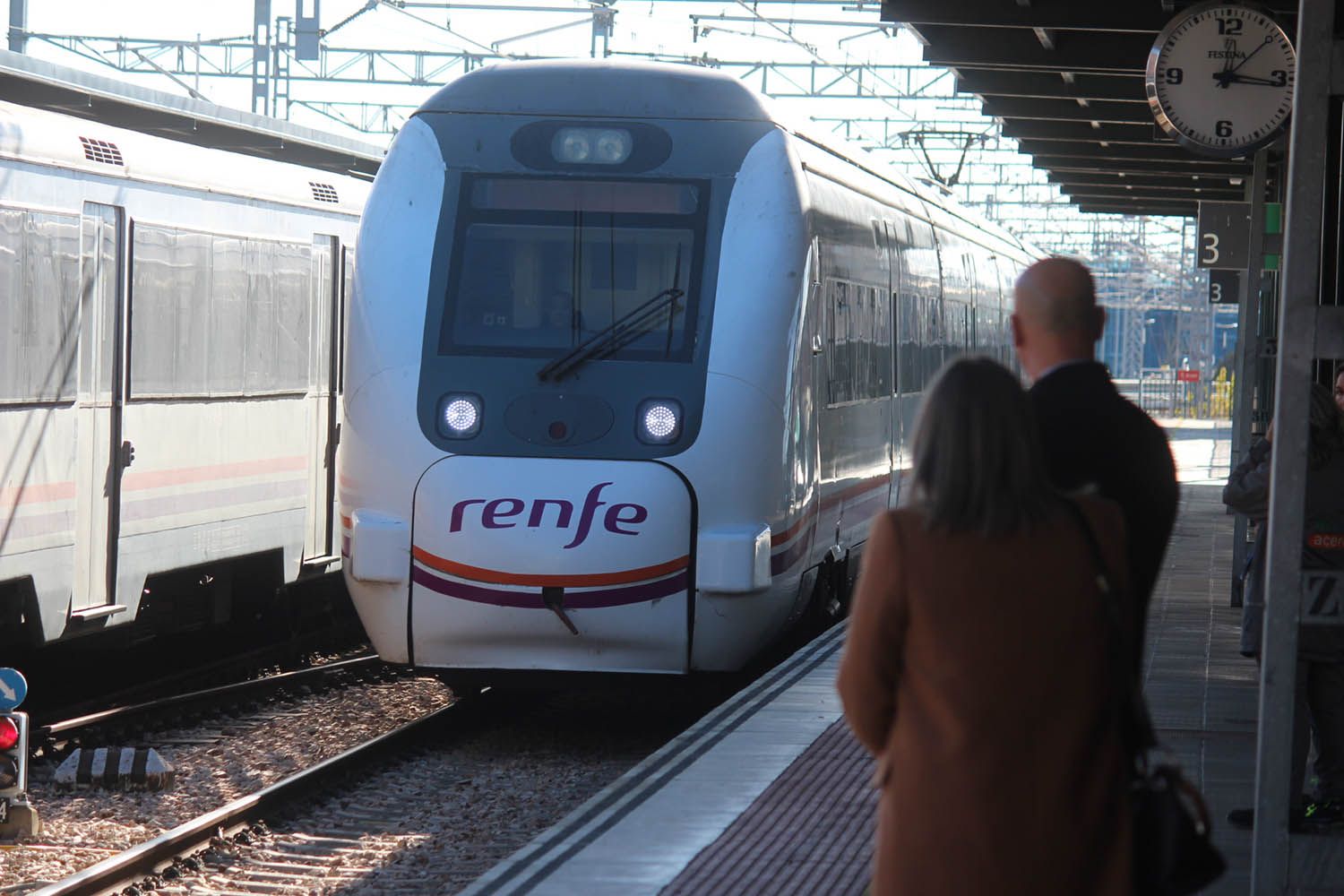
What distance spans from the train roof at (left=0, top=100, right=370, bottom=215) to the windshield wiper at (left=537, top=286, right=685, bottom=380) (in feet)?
8.91

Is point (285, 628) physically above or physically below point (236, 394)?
below

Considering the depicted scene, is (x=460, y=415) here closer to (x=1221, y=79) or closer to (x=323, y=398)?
(x=1221, y=79)

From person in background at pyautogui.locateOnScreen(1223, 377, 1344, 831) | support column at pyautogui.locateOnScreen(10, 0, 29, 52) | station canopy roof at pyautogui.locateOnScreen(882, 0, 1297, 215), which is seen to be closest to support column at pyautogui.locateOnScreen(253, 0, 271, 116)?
support column at pyautogui.locateOnScreen(10, 0, 29, 52)

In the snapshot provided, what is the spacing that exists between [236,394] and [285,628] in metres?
2.71

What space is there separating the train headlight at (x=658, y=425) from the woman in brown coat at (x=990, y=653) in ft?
19.3

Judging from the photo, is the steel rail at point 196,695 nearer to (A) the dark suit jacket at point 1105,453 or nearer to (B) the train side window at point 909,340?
(B) the train side window at point 909,340

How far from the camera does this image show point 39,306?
9.89m

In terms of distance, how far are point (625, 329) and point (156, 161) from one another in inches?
129

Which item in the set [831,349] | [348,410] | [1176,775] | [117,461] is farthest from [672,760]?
[1176,775]

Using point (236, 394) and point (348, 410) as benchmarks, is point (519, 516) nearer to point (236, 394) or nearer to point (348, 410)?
point (348, 410)

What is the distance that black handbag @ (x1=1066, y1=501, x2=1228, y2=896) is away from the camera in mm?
3424

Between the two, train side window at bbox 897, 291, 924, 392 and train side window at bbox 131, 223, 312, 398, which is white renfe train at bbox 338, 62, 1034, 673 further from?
train side window at bbox 897, 291, 924, 392

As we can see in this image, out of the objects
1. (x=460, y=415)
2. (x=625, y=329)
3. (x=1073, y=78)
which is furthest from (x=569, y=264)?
(x=1073, y=78)

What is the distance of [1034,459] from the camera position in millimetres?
3334
